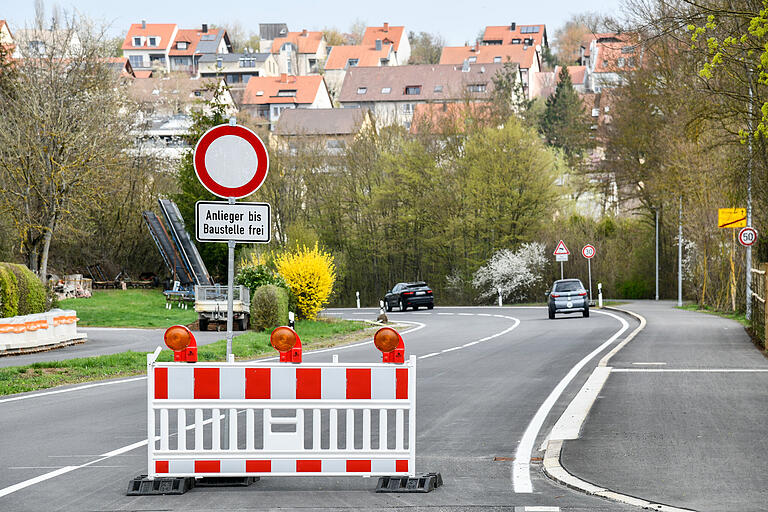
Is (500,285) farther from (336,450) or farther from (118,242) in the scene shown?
(336,450)

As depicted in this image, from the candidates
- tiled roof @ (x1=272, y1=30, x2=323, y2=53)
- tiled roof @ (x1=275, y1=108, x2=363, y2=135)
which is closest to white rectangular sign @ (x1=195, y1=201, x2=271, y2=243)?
tiled roof @ (x1=275, y1=108, x2=363, y2=135)

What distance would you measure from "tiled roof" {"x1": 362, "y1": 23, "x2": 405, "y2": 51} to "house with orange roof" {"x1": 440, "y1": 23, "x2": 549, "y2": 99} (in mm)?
7147

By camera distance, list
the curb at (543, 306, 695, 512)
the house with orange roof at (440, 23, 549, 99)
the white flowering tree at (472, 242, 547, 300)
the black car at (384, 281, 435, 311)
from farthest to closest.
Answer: the house with orange roof at (440, 23, 549, 99) < the white flowering tree at (472, 242, 547, 300) < the black car at (384, 281, 435, 311) < the curb at (543, 306, 695, 512)

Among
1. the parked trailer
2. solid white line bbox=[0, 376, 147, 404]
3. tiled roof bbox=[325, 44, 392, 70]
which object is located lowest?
solid white line bbox=[0, 376, 147, 404]

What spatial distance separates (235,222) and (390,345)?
176 cm

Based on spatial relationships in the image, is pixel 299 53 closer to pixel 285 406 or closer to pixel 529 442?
pixel 529 442

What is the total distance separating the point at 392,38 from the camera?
15788 cm

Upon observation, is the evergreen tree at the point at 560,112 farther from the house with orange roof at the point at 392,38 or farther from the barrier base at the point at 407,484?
the barrier base at the point at 407,484

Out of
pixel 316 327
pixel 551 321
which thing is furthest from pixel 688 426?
pixel 551 321

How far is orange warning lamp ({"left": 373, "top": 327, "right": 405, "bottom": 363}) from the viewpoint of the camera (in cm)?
770

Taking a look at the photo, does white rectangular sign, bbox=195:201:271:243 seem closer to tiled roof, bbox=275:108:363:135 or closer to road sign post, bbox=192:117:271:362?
road sign post, bbox=192:117:271:362

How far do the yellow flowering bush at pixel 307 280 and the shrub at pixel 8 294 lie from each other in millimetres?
10317

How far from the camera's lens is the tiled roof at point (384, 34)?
158m

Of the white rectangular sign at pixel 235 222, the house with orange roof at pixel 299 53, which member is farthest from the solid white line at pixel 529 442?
the house with orange roof at pixel 299 53
